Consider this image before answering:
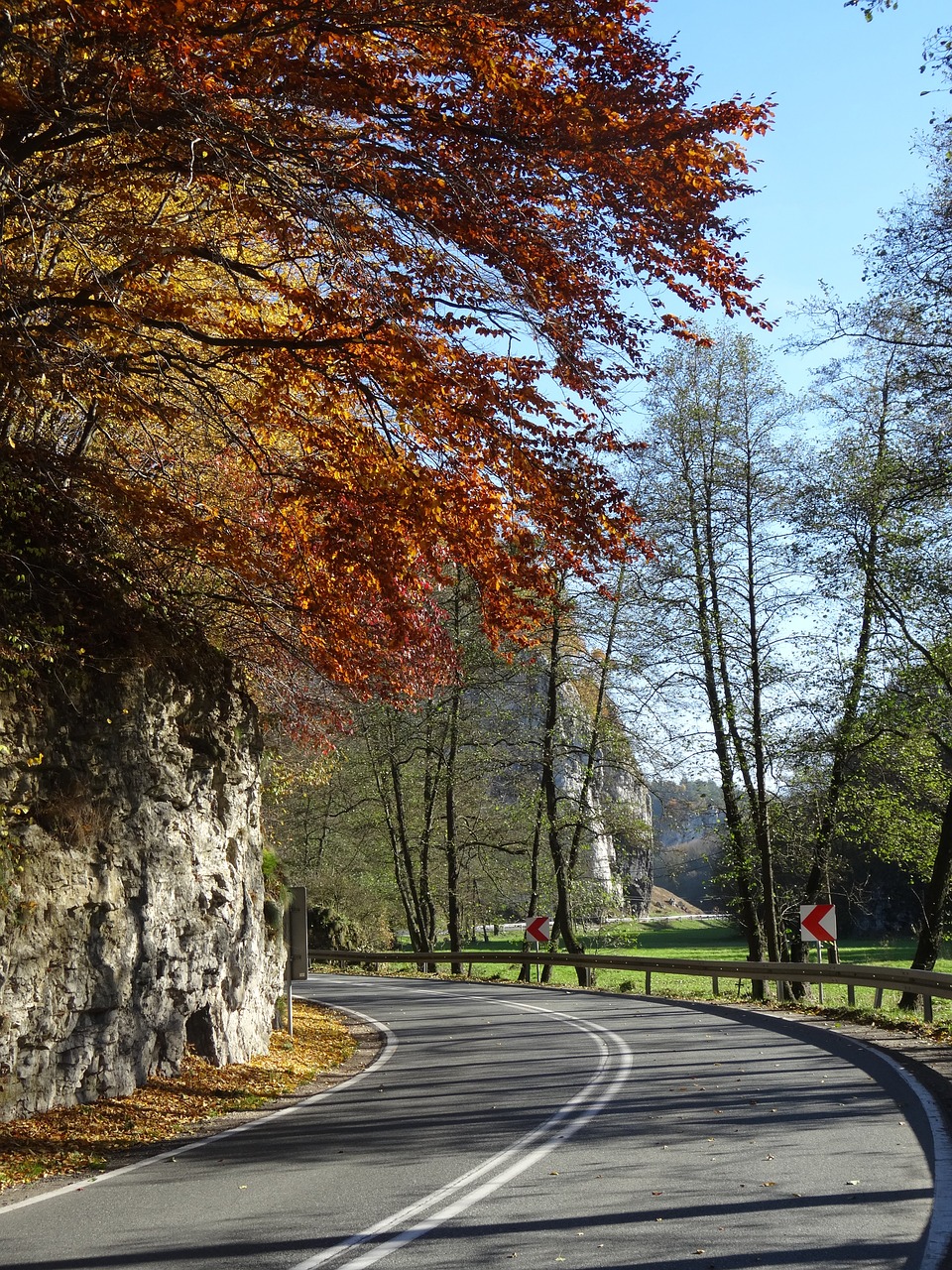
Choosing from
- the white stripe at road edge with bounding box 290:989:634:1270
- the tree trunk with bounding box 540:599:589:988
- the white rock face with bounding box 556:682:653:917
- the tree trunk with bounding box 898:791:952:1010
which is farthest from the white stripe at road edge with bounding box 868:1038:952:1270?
the tree trunk with bounding box 540:599:589:988

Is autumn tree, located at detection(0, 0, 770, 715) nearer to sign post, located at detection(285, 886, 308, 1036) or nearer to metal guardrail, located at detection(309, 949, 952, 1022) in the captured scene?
sign post, located at detection(285, 886, 308, 1036)

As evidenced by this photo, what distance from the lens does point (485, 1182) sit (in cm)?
695

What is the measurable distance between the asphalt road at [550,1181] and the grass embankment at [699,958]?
6505 mm

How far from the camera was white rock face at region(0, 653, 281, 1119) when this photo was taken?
946cm

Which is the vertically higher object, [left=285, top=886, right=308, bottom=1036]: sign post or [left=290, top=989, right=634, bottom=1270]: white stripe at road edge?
[left=285, top=886, right=308, bottom=1036]: sign post

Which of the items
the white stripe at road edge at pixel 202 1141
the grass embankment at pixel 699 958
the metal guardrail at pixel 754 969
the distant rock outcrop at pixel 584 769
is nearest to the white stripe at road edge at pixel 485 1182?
the white stripe at road edge at pixel 202 1141

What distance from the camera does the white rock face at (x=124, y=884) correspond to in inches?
372

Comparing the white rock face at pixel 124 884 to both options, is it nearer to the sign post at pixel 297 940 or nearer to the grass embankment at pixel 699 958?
the sign post at pixel 297 940

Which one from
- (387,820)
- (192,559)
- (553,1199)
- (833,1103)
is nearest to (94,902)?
(192,559)

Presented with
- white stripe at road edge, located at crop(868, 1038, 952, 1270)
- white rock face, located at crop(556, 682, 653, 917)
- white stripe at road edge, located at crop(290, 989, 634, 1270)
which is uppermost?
white rock face, located at crop(556, 682, 653, 917)

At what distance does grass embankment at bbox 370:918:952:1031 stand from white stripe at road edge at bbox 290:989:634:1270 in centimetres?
668

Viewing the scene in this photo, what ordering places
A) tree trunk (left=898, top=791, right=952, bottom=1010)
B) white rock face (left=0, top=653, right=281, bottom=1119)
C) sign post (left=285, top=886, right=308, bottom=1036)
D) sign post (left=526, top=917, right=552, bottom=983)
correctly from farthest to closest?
sign post (left=526, top=917, right=552, bottom=983) < tree trunk (left=898, top=791, right=952, bottom=1010) < sign post (left=285, top=886, right=308, bottom=1036) < white rock face (left=0, top=653, right=281, bottom=1119)

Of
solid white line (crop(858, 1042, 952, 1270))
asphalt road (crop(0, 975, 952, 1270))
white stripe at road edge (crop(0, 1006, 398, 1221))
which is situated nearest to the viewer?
solid white line (crop(858, 1042, 952, 1270))

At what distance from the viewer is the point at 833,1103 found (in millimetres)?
9305
